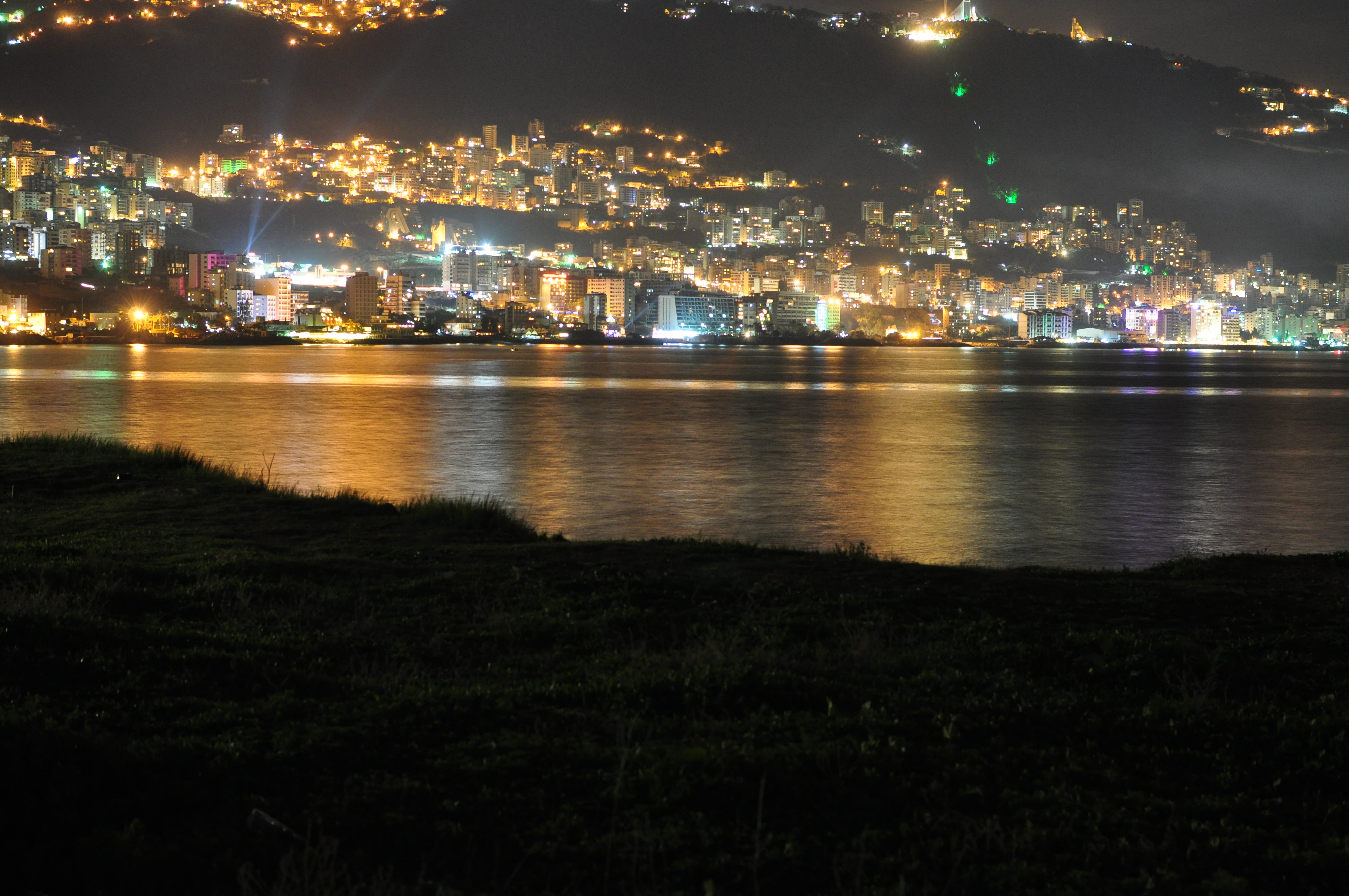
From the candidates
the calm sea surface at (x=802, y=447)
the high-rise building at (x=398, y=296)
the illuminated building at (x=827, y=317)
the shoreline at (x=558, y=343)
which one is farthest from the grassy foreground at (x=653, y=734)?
the illuminated building at (x=827, y=317)

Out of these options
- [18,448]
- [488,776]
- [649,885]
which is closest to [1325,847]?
[649,885]

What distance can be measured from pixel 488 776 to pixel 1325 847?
11.4ft

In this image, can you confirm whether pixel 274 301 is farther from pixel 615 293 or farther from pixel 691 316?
pixel 691 316

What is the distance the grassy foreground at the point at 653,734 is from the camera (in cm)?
420

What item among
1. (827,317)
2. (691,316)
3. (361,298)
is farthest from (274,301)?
(827,317)

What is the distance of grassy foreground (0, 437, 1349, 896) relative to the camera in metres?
4.20

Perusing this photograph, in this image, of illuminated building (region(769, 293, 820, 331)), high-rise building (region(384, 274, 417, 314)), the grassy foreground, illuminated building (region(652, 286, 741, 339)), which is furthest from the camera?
illuminated building (region(769, 293, 820, 331))

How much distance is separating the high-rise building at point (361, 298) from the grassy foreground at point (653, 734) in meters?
172

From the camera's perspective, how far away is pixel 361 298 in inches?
6900

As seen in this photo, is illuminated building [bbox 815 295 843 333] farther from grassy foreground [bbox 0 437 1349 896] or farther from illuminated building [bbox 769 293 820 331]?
grassy foreground [bbox 0 437 1349 896]

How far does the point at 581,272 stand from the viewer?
196 metres

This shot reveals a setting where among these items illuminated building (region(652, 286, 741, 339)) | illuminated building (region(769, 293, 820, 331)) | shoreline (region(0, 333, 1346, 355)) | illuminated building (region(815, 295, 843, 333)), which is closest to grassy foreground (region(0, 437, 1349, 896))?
shoreline (region(0, 333, 1346, 355))

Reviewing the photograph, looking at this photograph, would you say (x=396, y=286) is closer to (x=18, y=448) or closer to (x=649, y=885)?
(x=18, y=448)

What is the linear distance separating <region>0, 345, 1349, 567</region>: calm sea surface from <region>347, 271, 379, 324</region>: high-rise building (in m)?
96.5
